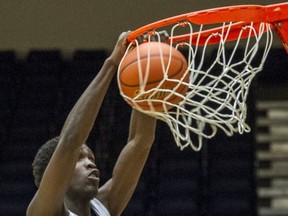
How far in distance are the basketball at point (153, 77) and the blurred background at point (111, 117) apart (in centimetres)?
328

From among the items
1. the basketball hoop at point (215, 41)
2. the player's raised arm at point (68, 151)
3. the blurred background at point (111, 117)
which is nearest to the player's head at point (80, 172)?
the player's raised arm at point (68, 151)

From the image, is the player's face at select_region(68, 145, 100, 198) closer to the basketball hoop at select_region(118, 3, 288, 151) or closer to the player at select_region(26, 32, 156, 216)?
the player at select_region(26, 32, 156, 216)

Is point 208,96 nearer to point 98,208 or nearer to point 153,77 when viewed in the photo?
point 153,77

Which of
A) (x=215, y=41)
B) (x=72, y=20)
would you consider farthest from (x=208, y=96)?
(x=72, y=20)

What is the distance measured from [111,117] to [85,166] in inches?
A: 155

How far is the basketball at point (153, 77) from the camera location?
3.04m

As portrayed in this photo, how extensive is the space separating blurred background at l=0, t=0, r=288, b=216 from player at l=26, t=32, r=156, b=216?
9.21ft

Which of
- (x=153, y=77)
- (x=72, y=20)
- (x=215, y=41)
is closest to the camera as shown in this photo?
(x=153, y=77)

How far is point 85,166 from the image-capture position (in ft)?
11.1

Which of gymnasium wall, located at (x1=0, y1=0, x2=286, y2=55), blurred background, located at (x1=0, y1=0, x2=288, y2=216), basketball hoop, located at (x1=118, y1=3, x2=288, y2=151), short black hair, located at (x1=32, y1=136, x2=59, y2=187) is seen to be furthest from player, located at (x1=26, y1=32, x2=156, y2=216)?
gymnasium wall, located at (x1=0, y1=0, x2=286, y2=55)

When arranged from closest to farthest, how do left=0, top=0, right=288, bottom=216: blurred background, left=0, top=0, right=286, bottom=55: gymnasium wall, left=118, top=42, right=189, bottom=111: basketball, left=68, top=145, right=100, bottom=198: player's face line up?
left=118, top=42, right=189, bottom=111: basketball, left=68, top=145, right=100, bottom=198: player's face, left=0, top=0, right=288, bottom=216: blurred background, left=0, top=0, right=286, bottom=55: gymnasium wall

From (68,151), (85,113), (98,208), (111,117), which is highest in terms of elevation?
(85,113)

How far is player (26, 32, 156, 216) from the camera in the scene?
10.1 feet

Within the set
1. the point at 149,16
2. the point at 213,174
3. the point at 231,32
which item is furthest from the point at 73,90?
the point at 231,32
